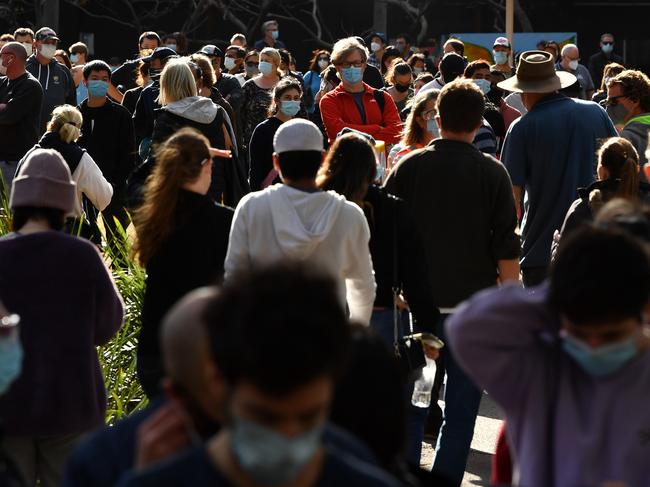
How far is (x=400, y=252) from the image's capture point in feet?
20.0

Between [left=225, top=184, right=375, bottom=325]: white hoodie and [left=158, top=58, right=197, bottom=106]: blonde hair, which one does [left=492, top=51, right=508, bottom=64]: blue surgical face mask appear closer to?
[left=158, top=58, right=197, bottom=106]: blonde hair

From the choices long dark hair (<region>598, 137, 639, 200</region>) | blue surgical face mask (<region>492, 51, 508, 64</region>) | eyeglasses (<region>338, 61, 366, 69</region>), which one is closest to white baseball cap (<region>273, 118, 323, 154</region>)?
long dark hair (<region>598, 137, 639, 200</region>)

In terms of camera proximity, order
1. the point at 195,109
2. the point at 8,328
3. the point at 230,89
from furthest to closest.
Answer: the point at 230,89 < the point at 195,109 < the point at 8,328

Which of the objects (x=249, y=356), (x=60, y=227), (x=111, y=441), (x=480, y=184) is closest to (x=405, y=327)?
(x=480, y=184)

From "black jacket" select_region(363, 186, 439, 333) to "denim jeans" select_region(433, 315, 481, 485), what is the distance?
0.76ft

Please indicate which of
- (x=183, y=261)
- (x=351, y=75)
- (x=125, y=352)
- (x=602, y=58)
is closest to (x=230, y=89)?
(x=351, y=75)

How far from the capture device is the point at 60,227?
16.9ft

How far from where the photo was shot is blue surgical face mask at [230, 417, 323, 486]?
7.62 ft

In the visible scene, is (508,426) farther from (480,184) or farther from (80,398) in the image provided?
(480,184)

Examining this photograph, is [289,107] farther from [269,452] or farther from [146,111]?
[269,452]

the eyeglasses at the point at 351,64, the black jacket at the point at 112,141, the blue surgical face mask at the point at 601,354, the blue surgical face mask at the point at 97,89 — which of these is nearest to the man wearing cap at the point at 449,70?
the eyeglasses at the point at 351,64

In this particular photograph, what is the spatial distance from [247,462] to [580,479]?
112 cm

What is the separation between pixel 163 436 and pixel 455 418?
369 cm

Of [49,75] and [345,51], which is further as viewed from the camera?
[49,75]
